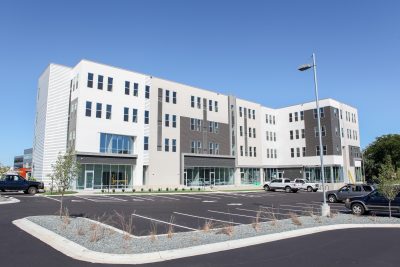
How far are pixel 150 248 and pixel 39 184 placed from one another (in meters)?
27.9

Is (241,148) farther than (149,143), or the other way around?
(241,148)

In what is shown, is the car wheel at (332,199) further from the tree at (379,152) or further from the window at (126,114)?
the tree at (379,152)

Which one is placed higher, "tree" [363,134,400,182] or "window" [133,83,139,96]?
"window" [133,83,139,96]

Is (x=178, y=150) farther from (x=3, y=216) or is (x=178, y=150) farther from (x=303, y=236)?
(x=303, y=236)

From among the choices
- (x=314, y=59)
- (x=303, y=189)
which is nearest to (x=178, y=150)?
(x=303, y=189)

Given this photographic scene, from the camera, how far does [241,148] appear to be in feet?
188

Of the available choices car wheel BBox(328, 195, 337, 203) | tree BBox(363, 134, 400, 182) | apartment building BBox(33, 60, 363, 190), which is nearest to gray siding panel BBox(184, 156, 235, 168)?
apartment building BBox(33, 60, 363, 190)

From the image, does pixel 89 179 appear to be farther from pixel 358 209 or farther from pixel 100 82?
pixel 358 209

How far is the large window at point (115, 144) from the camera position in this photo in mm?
40688

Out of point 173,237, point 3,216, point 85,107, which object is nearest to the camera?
point 173,237

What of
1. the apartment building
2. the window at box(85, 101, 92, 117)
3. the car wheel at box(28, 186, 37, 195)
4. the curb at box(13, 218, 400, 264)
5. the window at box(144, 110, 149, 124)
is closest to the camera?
the curb at box(13, 218, 400, 264)

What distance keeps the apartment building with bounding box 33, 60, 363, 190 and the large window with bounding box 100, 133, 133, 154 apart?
0.43 feet

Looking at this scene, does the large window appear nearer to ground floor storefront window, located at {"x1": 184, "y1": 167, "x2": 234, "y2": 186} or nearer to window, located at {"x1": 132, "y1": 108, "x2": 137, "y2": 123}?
window, located at {"x1": 132, "y1": 108, "x2": 137, "y2": 123}

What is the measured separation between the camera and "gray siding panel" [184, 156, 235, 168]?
48553 millimetres
